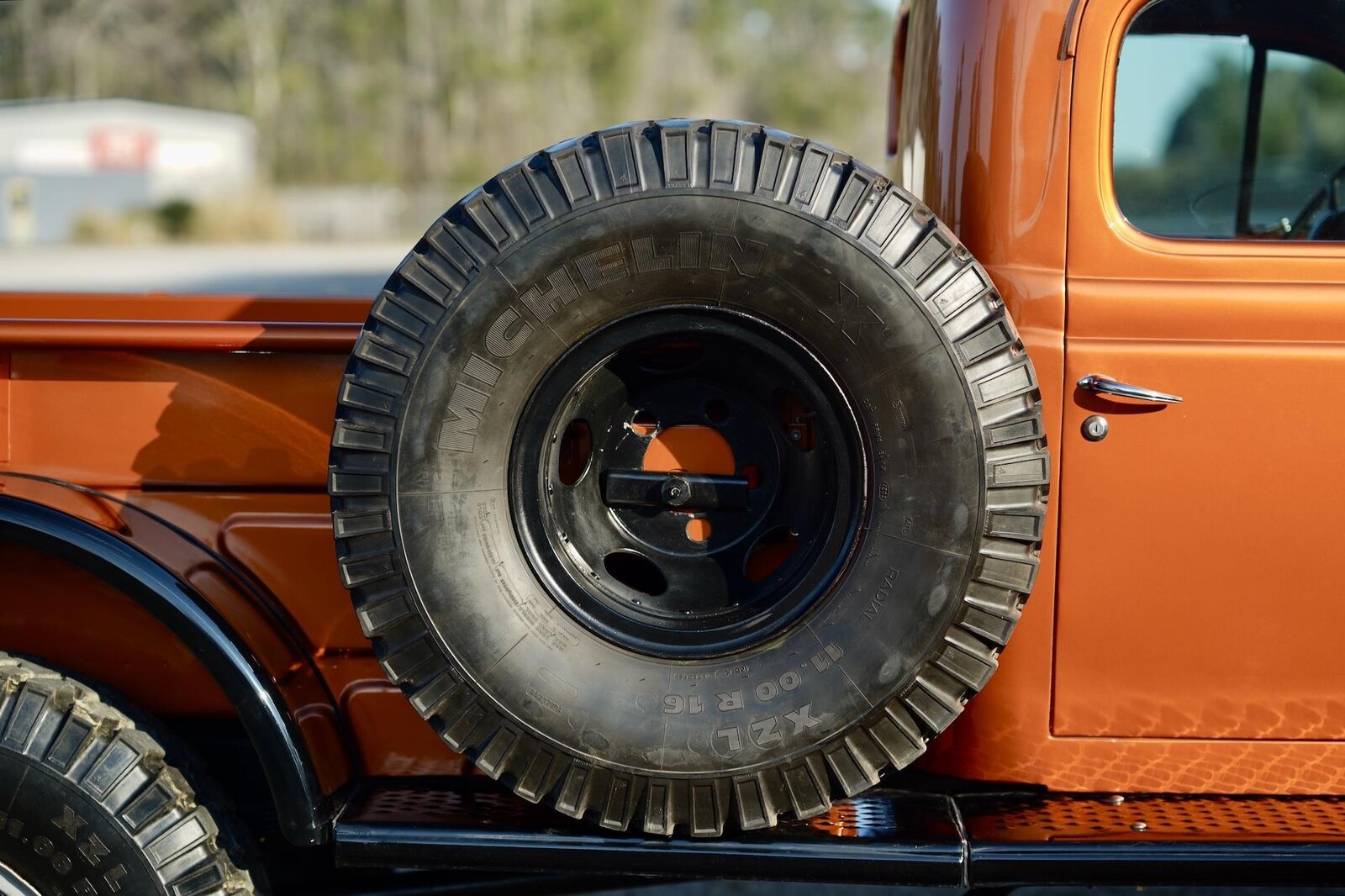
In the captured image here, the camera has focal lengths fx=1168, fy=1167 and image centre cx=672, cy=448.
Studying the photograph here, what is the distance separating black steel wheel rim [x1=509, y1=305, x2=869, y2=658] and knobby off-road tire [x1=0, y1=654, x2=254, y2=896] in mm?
668

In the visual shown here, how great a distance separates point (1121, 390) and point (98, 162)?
38.0 metres

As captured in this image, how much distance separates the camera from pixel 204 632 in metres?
1.75

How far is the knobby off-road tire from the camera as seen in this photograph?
1.73m

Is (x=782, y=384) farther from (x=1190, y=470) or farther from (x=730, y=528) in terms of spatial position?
(x=1190, y=470)

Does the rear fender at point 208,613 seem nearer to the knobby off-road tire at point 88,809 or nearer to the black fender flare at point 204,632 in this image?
the black fender flare at point 204,632

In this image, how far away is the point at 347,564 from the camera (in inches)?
66.1

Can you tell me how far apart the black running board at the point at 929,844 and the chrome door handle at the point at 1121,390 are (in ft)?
2.13

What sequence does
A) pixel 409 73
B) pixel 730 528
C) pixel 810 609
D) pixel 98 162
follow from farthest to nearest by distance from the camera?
pixel 409 73
pixel 98 162
pixel 730 528
pixel 810 609

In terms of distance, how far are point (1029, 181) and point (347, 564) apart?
1190 mm

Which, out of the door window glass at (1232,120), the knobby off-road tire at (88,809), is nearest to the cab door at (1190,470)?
the door window glass at (1232,120)

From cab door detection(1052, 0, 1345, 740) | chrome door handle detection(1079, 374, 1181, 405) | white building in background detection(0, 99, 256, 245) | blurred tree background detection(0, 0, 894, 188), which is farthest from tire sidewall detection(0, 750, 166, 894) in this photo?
blurred tree background detection(0, 0, 894, 188)

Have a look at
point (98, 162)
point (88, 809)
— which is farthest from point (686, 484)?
point (98, 162)

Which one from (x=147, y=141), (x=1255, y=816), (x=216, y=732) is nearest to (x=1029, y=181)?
(x=1255, y=816)

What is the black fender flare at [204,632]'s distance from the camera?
175cm
